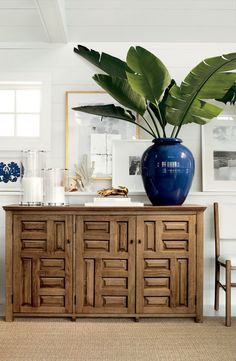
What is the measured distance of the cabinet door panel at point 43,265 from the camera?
3.45 meters

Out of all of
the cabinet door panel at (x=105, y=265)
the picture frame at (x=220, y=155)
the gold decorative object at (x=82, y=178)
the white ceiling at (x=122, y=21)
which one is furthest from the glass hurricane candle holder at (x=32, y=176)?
the picture frame at (x=220, y=155)

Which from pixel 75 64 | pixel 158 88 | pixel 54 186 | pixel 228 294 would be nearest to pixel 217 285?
pixel 228 294

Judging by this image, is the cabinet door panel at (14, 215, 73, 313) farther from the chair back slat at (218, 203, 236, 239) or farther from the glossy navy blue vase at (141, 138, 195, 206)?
the chair back slat at (218, 203, 236, 239)

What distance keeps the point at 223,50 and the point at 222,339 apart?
8.11 ft

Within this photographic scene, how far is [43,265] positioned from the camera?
3.46 m

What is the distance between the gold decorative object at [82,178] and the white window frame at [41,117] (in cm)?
34

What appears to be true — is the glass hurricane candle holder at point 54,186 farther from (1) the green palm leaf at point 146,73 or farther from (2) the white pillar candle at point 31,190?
(1) the green palm leaf at point 146,73

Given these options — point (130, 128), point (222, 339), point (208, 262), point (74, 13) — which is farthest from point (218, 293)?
point (74, 13)

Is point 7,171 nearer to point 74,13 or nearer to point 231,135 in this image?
point 74,13

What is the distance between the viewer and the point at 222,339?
3.05 meters

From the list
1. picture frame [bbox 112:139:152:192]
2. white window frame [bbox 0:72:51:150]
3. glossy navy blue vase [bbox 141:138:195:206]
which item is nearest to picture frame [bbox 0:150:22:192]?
white window frame [bbox 0:72:51:150]

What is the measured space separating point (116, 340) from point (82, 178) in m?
1.49

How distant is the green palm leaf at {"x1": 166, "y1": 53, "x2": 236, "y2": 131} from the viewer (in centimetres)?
324

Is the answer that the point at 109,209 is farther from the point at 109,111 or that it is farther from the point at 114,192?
the point at 109,111
